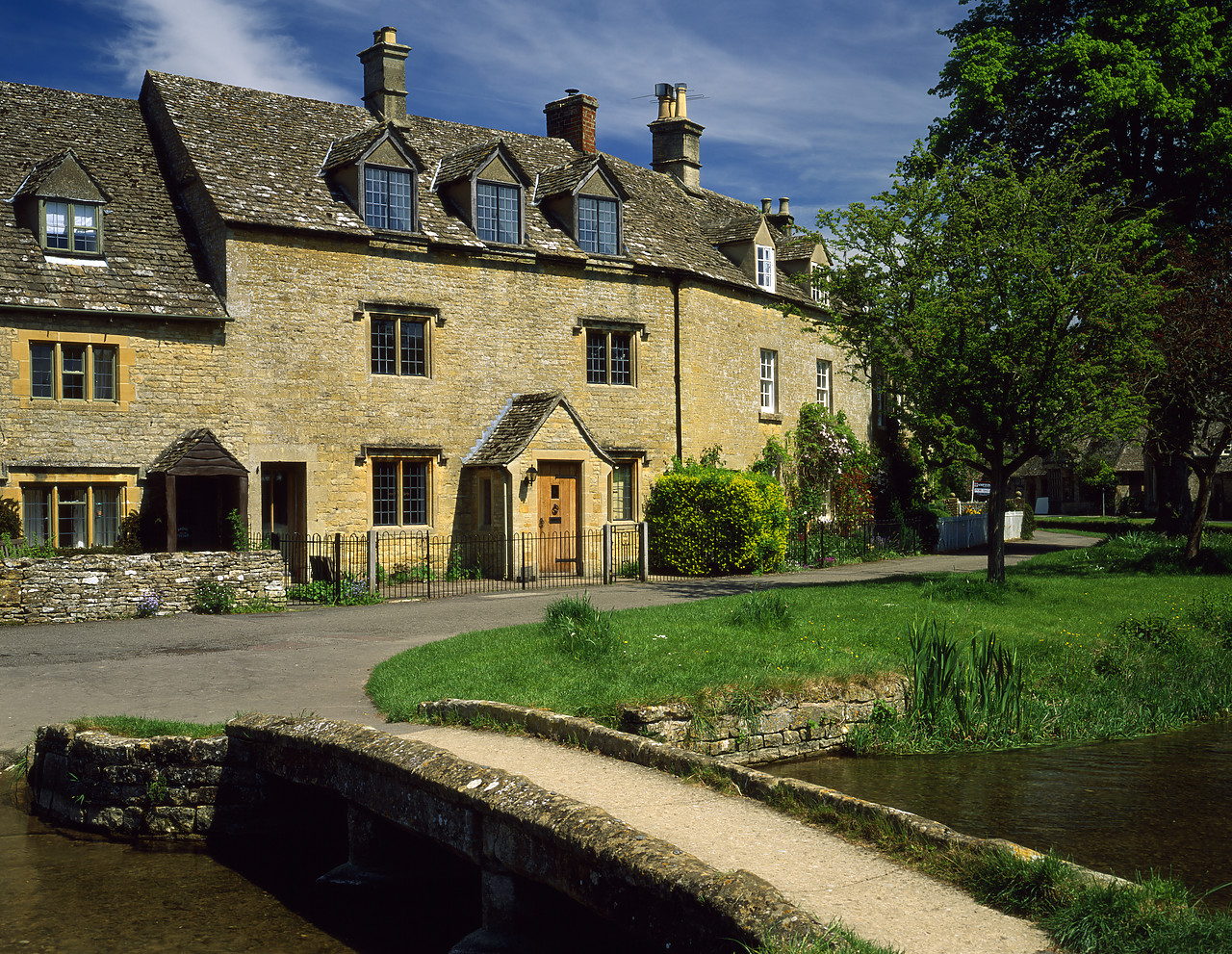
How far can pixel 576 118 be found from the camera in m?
30.9

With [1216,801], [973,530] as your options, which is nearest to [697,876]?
[1216,801]

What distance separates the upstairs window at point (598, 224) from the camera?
26.6 metres

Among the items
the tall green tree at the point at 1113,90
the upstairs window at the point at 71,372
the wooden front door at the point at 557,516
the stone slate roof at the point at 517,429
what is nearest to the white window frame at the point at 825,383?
the tall green tree at the point at 1113,90

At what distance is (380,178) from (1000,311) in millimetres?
13576

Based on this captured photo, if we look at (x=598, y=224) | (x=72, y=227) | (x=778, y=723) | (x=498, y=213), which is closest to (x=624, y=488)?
(x=598, y=224)

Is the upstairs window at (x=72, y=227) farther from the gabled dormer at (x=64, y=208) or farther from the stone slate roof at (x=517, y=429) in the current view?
the stone slate roof at (x=517, y=429)

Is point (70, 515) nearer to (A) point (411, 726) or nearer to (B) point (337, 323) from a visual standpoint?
(B) point (337, 323)

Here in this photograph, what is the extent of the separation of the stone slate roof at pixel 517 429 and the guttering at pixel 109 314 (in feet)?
20.1

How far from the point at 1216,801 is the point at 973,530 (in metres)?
27.7

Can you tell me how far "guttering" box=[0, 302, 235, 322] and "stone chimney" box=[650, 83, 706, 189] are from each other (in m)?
17.1

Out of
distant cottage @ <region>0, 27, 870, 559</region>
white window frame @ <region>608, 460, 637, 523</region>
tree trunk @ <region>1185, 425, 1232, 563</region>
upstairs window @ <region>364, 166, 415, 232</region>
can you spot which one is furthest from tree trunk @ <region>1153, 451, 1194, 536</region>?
upstairs window @ <region>364, 166, 415, 232</region>

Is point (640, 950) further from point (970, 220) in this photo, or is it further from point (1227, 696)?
point (970, 220)

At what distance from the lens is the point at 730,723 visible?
33.8 feet

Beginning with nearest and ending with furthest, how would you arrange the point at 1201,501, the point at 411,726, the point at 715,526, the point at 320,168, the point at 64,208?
the point at 411,726, the point at 64,208, the point at 1201,501, the point at 320,168, the point at 715,526
